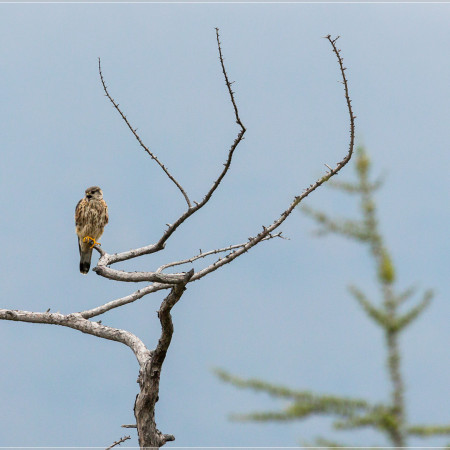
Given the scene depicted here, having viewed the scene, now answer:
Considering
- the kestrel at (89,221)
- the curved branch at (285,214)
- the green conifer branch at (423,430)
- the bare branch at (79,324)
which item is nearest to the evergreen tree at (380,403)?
the green conifer branch at (423,430)

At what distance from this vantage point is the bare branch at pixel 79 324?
5.88m

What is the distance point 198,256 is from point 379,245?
298cm

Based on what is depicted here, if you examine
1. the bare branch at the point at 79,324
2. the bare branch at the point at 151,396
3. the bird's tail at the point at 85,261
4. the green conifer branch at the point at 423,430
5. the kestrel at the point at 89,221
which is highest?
the kestrel at the point at 89,221

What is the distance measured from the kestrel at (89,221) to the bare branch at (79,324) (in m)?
2.59

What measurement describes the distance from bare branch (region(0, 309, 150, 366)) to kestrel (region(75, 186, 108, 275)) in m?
2.59

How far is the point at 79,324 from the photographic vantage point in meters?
6.38

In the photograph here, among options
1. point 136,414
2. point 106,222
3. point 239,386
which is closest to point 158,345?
point 136,414

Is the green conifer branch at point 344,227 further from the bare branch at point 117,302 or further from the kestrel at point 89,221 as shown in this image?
the kestrel at point 89,221

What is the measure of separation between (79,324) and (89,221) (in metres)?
2.92

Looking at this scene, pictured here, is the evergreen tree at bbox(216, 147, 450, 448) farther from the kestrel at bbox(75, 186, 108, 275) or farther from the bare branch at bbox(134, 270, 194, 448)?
the kestrel at bbox(75, 186, 108, 275)

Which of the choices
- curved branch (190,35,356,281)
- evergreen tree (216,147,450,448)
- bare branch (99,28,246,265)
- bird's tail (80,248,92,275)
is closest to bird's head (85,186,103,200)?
bird's tail (80,248,92,275)

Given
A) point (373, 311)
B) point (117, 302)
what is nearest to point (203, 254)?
point (117, 302)

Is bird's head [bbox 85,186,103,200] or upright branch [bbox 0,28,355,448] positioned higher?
bird's head [bbox 85,186,103,200]

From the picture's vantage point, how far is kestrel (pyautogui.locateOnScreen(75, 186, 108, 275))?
907 cm
